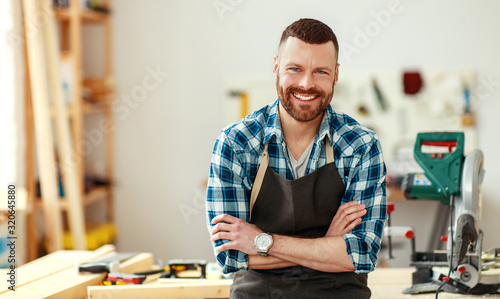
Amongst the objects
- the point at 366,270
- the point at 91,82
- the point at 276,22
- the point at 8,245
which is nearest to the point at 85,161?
the point at 91,82

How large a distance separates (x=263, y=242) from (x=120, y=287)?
21.2 inches

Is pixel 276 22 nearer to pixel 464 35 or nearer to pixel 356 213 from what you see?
pixel 464 35

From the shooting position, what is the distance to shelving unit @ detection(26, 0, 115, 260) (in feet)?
12.5

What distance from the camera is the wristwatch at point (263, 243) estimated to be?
1842 mm

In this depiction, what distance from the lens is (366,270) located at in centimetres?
186

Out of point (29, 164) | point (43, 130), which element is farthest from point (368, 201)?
point (29, 164)

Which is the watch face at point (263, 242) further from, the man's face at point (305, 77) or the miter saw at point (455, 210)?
the miter saw at point (455, 210)

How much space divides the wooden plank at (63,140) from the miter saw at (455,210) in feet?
7.95

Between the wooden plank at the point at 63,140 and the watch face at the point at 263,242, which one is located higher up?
the wooden plank at the point at 63,140

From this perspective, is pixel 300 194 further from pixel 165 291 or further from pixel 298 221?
pixel 165 291

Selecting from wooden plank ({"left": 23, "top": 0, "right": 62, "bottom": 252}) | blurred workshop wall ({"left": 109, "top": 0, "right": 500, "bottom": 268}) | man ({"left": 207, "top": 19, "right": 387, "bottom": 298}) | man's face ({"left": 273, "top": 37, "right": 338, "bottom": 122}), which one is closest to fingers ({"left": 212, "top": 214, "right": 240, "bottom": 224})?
man ({"left": 207, "top": 19, "right": 387, "bottom": 298})

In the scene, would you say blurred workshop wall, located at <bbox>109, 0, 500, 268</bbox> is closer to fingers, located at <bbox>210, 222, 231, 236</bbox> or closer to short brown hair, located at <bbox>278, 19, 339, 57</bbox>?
short brown hair, located at <bbox>278, 19, 339, 57</bbox>

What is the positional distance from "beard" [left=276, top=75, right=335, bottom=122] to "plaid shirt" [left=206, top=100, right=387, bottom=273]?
0.07 m

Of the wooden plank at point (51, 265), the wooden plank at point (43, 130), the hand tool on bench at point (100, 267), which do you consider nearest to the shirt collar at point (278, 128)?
the hand tool on bench at point (100, 267)
